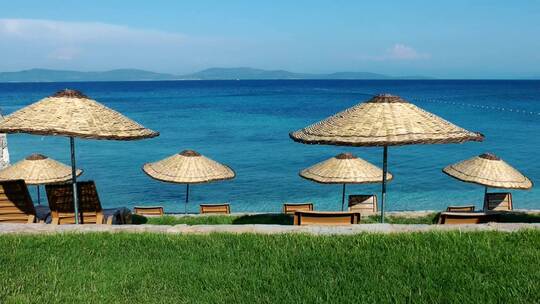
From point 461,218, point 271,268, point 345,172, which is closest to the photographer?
point 271,268

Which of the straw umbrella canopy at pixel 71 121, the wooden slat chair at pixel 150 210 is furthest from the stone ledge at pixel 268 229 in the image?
the wooden slat chair at pixel 150 210

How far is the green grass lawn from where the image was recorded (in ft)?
15.8

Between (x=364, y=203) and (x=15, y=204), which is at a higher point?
(x=15, y=204)

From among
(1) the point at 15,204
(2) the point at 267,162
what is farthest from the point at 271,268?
(2) the point at 267,162

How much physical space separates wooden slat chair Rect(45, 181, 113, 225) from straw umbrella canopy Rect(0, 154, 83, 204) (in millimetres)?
3679

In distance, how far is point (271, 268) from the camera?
548cm

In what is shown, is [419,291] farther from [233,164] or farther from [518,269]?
[233,164]

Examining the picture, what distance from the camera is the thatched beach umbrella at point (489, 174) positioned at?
11570mm

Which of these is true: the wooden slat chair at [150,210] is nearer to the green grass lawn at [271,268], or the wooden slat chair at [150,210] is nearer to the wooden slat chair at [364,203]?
the wooden slat chair at [364,203]

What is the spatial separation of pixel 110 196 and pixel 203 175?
9.62 m

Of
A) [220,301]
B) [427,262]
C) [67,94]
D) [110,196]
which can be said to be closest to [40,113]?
[67,94]

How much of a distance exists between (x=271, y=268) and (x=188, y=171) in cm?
681

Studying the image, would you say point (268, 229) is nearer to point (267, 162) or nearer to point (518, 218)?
point (518, 218)

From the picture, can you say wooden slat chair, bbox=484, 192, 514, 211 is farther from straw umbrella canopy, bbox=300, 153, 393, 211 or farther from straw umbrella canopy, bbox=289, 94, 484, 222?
straw umbrella canopy, bbox=289, 94, 484, 222
